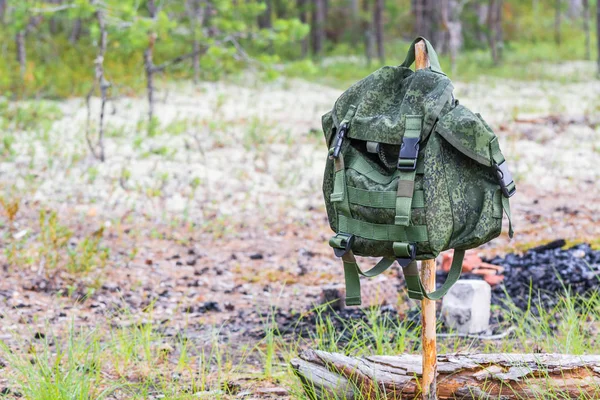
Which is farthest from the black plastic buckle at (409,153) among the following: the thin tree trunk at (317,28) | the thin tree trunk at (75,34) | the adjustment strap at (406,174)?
the thin tree trunk at (317,28)

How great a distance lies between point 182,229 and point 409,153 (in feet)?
15.4

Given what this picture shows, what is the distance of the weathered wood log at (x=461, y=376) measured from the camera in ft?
10.1

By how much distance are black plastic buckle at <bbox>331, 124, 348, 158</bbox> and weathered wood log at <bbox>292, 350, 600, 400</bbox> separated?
3.41 feet

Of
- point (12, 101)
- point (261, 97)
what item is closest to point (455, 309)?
point (12, 101)

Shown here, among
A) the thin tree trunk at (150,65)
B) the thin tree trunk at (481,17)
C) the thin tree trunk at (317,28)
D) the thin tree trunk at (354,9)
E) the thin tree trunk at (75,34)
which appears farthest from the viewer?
the thin tree trunk at (481,17)

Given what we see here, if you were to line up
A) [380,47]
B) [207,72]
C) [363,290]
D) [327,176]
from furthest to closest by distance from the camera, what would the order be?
1. [380,47]
2. [207,72]
3. [363,290]
4. [327,176]

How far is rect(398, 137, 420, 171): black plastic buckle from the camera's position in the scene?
8.41 ft

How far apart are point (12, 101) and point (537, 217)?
26.4ft

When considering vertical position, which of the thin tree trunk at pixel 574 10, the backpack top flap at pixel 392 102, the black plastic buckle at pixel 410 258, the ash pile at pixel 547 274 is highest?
the thin tree trunk at pixel 574 10

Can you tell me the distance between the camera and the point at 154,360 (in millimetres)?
3906

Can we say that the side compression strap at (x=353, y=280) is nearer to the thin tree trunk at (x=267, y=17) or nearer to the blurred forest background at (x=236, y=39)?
the blurred forest background at (x=236, y=39)

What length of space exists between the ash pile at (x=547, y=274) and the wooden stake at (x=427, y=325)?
1.97 meters

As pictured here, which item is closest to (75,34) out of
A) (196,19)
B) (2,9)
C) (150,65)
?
(2,9)

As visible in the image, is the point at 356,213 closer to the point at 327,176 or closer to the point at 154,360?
the point at 327,176
